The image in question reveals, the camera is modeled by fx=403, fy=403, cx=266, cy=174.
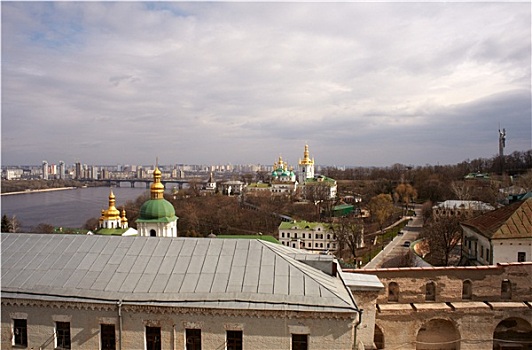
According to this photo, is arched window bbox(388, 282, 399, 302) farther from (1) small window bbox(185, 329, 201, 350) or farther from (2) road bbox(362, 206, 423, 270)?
(2) road bbox(362, 206, 423, 270)

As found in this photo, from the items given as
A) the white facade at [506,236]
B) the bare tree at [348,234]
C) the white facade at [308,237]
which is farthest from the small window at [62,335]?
the white facade at [308,237]

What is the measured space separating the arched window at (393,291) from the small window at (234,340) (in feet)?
25.5

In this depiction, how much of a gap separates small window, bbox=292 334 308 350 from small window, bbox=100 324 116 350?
4.76 meters

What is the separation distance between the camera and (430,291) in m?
15.8

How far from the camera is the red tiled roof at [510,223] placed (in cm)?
2041

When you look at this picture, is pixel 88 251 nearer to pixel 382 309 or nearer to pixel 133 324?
pixel 133 324

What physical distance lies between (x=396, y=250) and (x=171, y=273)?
34.9 metres

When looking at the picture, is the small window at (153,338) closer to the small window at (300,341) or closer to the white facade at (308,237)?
the small window at (300,341)

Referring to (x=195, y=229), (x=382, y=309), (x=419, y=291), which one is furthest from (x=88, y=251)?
(x=195, y=229)

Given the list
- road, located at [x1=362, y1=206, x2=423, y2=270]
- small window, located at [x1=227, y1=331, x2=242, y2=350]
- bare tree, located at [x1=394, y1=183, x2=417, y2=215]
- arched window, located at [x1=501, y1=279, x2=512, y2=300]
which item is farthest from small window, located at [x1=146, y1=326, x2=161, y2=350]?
bare tree, located at [x1=394, y1=183, x2=417, y2=215]

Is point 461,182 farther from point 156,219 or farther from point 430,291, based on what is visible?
point 430,291

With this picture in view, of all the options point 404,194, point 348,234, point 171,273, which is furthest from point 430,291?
point 404,194

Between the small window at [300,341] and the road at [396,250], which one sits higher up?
the small window at [300,341]

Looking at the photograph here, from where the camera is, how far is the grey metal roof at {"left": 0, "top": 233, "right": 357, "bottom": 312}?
10328 mm
